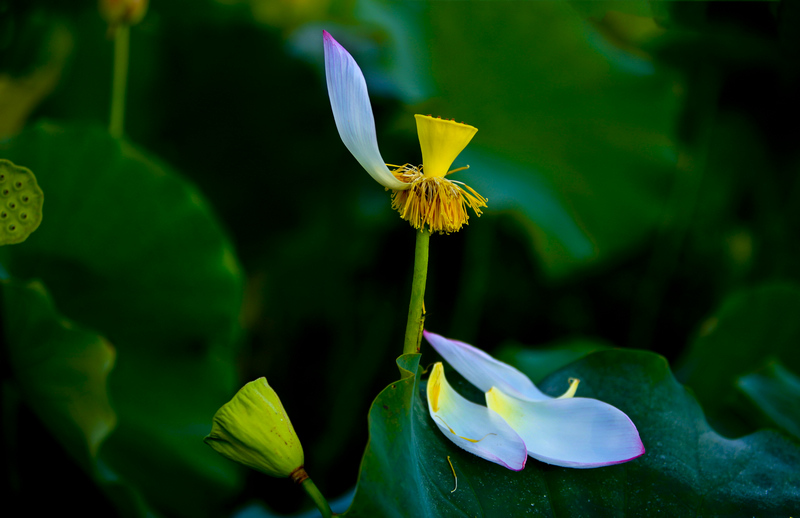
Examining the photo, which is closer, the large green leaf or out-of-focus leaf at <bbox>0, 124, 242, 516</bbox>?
the large green leaf

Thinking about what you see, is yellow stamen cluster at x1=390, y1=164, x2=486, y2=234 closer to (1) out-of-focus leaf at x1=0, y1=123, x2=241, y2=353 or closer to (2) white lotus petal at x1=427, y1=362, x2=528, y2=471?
(2) white lotus petal at x1=427, y1=362, x2=528, y2=471

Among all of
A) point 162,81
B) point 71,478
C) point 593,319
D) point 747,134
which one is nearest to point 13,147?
point 71,478

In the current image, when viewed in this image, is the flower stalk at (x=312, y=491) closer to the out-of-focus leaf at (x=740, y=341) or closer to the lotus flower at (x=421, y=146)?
the lotus flower at (x=421, y=146)

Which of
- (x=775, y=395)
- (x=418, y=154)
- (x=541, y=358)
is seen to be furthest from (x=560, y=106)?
(x=775, y=395)

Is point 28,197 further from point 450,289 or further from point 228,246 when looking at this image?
point 450,289

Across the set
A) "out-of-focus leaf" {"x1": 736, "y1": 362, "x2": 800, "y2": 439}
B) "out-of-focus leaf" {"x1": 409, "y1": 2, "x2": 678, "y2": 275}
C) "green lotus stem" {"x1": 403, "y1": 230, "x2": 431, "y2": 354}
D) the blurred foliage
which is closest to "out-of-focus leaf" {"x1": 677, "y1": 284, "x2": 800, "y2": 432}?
the blurred foliage

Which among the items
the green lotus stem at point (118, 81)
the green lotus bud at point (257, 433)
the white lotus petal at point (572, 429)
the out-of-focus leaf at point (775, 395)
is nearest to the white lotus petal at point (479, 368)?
the white lotus petal at point (572, 429)
